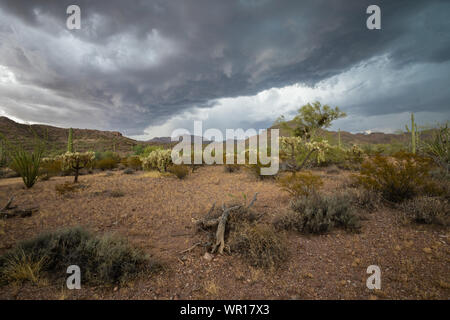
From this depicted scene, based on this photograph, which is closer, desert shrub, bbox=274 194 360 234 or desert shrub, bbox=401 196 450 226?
desert shrub, bbox=401 196 450 226

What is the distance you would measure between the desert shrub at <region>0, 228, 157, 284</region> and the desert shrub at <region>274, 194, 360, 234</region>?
2848 millimetres

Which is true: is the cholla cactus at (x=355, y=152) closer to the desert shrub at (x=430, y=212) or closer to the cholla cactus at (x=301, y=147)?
the cholla cactus at (x=301, y=147)

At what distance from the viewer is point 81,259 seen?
2.81 metres

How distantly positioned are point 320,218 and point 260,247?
1.72 m

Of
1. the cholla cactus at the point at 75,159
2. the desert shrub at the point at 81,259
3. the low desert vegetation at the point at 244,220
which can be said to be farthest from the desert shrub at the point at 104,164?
the desert shrub at the point at 81,259

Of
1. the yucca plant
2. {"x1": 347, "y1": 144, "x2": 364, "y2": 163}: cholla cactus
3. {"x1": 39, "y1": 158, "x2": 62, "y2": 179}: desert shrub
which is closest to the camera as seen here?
the yucca plant

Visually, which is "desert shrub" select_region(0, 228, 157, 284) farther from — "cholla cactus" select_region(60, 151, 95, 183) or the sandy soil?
"cholla cactus" select_region(60, 151, 95, 183)

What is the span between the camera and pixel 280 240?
3.23m

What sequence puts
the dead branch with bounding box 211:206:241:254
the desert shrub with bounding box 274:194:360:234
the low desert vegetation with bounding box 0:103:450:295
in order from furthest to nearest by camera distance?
the desert shrub with bounding box 274:194:360:234 → the dead branch with bounding box 211:206:241:254 → the low desert vegetation with bounding box 0:103:450:295

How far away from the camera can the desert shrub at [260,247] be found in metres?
2.90

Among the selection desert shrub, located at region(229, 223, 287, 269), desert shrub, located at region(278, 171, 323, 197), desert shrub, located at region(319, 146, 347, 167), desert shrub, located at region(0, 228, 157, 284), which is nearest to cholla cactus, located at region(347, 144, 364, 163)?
desert shrub, located at region(319, 146, 347, 167)

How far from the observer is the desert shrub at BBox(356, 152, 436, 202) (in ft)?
15.3
